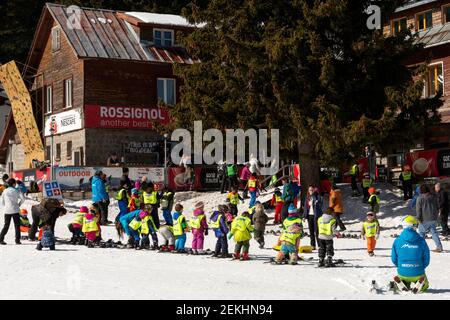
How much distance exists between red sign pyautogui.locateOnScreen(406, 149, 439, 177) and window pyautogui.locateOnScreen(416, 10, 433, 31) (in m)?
9.06

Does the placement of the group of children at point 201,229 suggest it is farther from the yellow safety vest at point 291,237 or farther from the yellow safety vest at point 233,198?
the yellow safety vest at point 233,198

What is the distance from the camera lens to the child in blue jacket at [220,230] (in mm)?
17595

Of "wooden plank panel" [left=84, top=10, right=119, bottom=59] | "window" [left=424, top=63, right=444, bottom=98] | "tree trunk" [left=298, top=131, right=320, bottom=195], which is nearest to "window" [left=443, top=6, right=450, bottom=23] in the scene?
"window" [left=424, top=63, right=444, bottom=98]

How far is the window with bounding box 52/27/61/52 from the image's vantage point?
4215 centimetres

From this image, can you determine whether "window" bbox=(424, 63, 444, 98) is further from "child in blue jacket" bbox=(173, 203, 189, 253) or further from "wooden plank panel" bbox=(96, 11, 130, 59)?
"child in blue jacket" bbox=(173, 203, 189, 253)

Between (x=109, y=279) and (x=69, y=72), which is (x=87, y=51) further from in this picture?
(x=109, y=279)

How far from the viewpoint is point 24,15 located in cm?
5706

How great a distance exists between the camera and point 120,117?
131 ft

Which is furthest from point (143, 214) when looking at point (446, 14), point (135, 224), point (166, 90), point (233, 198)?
point (166, 90)

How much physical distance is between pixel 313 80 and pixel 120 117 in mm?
16325

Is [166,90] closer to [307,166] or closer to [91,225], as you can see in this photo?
[307,166]
